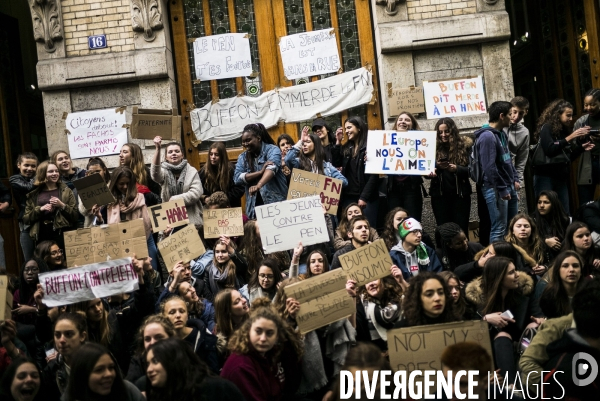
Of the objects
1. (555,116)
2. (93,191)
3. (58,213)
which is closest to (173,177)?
(93,191)

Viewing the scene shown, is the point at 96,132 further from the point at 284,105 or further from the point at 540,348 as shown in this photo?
the point at 540,348

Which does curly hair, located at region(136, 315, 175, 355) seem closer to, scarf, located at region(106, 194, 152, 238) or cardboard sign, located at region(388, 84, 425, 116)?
scarf, located at region(106, 194, 152, 238)

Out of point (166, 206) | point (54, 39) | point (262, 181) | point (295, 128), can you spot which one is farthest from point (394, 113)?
point (54, 39)

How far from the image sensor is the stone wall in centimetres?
1290

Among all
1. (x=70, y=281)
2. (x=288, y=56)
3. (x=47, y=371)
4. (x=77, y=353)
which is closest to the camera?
(x=77, y=353)

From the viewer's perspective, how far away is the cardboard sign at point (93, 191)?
9789mm

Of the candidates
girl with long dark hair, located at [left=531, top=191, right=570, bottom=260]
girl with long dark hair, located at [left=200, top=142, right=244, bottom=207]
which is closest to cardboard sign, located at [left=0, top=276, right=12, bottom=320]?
girl with long dark hair, located at [left=200, top=142, right=244, bottom=207]

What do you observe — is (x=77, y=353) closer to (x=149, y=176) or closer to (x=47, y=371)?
(x=47, y=371)

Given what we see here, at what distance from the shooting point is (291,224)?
944 cm

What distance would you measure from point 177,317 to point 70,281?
1.20 meters

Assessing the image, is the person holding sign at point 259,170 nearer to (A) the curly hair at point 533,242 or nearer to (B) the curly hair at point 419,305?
(A) the curly hair at point 533,242

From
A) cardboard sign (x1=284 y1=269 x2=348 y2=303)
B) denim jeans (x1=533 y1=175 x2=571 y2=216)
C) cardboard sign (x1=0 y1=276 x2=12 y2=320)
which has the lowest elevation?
cardboard sign (x1=284 y1=269 x2=348 y2=303)

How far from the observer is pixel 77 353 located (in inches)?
248

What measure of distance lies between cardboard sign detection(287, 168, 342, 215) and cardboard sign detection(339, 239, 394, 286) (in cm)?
202
